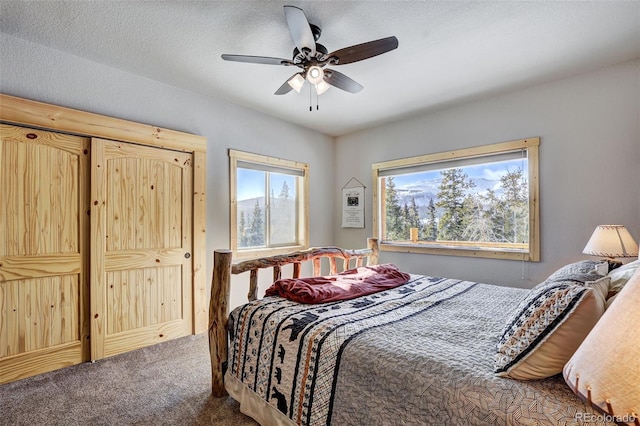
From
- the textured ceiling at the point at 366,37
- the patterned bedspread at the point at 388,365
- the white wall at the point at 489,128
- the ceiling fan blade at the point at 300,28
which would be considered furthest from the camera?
the white wall at the point at 489,128

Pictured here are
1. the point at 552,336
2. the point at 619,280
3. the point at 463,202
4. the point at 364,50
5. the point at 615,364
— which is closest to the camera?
the point at 615,364

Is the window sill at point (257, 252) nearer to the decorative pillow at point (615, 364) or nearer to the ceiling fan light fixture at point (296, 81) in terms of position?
the ceiling fan light fixture at point (296, 81)

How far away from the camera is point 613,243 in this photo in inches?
90.7

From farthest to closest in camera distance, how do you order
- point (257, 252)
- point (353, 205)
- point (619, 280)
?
point (353, 205), point (257, 252), point (619, 280)

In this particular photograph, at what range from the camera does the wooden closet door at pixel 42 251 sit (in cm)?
221

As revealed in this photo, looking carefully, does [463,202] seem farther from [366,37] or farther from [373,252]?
[366,37]

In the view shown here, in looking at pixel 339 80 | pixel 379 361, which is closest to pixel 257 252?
pixel 339 80

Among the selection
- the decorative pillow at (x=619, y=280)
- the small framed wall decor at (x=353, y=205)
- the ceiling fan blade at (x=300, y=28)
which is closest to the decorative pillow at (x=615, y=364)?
the decorative pillow at (x=619, y=280)

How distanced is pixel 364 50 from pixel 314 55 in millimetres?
362

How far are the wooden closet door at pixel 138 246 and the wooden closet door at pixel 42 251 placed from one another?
11 centimetres

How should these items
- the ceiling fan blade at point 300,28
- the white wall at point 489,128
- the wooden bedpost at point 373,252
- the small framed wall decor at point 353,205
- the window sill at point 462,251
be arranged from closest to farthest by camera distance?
1. the ceiling fan blade at point 300,28
2. the white wall at point 489,128
3. the window sill at point 462,251
4. the wooden bedpost at point 373,252
5. the small framed wall decor at point 353,205

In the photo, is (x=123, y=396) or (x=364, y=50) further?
(x=123, y=396)

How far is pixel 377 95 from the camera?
3314mm
